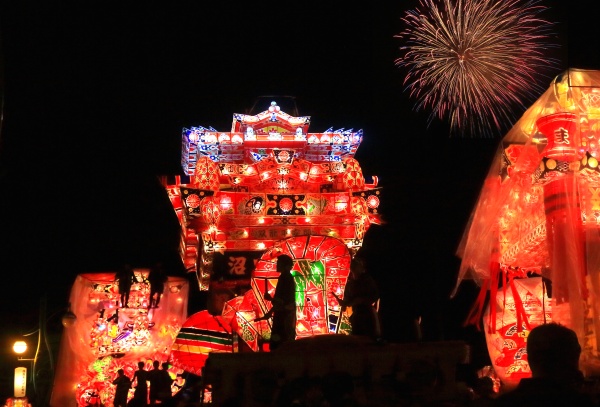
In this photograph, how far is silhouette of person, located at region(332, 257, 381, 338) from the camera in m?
9.79

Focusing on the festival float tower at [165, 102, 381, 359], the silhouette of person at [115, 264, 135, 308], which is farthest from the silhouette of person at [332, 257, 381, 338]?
the silhouette of person at [115, 264, 135, 308]

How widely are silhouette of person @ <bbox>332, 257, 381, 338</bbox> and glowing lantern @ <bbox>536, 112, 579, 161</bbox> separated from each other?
3621 millimetres

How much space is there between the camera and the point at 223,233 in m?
20.4

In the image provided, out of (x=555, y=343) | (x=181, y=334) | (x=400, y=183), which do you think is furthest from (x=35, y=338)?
(x=555, y=343)

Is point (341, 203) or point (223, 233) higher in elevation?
point (341, 203)

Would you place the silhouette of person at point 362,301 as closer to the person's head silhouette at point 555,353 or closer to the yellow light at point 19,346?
the person's head silhouette at point 555,353

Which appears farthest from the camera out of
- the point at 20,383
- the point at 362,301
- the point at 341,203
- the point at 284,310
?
the point at 341,203

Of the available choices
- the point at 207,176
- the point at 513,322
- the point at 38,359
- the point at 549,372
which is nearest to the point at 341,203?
the point at 207,176

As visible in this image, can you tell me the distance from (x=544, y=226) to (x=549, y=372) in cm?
930

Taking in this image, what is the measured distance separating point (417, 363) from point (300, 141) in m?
14.4

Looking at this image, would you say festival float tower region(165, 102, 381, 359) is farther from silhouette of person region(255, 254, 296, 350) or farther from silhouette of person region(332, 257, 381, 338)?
silhouette of person region(332, 257, 381, 338)

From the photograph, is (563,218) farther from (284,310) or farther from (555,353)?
(555,353)

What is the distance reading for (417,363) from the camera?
7891 millimetres

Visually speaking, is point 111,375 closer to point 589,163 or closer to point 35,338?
point 35,338
